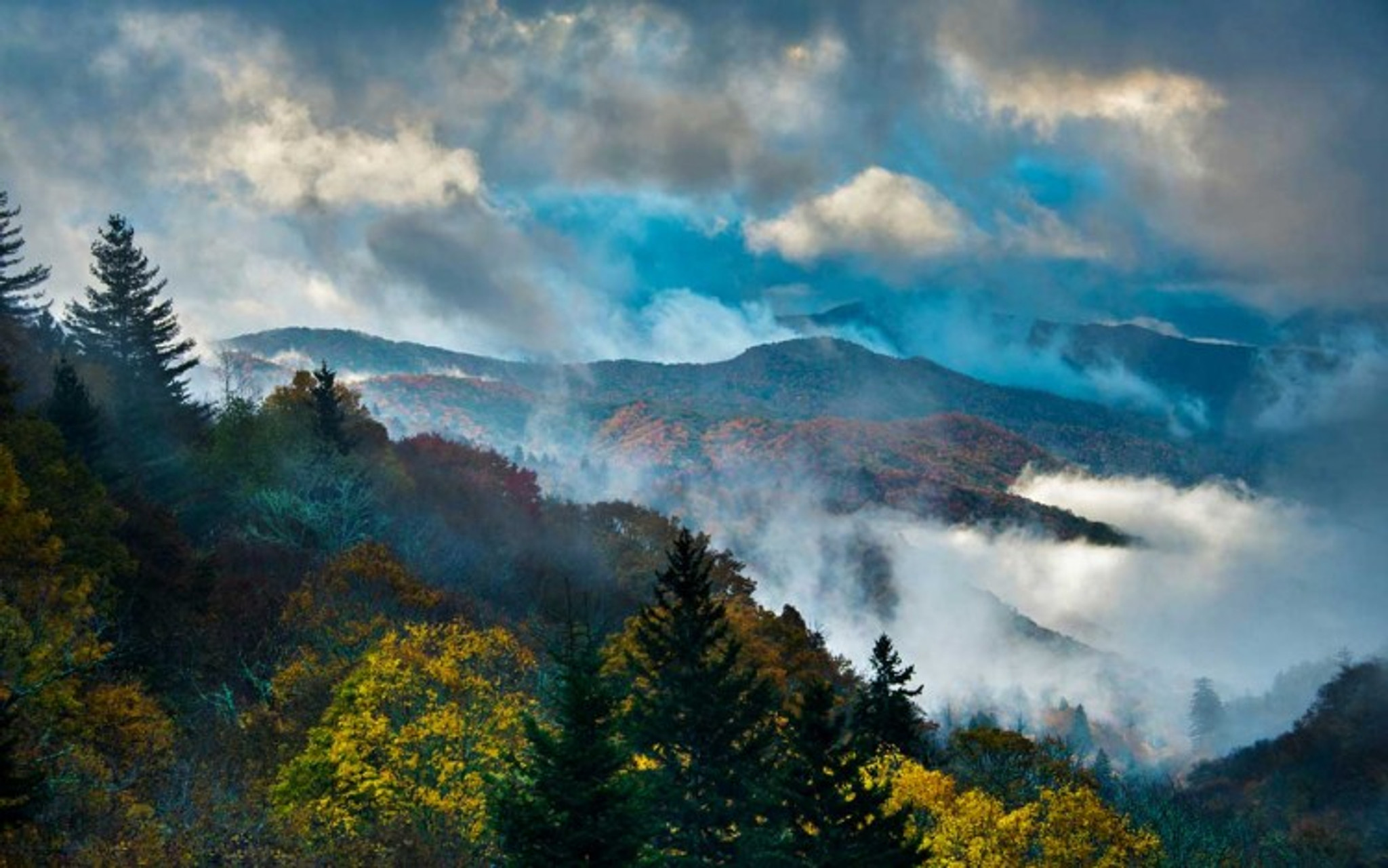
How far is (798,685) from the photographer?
2520 inches

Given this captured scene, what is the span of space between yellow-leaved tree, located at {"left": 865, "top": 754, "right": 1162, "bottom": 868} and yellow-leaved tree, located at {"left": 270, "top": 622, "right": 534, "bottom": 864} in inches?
545

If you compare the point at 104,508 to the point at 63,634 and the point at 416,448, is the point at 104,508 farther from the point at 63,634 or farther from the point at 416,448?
the point at 416,448

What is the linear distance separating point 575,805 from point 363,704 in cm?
1553

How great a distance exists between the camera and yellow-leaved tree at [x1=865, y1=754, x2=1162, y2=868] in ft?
130

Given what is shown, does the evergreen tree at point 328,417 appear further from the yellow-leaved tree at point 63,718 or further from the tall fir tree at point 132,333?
the yellow-leaved tree at point 63,718

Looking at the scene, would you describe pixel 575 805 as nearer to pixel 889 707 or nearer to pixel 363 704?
pixel 363 704

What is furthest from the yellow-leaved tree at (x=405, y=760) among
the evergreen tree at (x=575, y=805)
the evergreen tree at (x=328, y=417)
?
the evergreen tree at (x=328, y=417)

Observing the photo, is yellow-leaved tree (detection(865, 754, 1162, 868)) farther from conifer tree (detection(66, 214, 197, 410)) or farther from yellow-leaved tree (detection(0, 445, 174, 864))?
conifer tree (detection(66, 214, 197, 410))

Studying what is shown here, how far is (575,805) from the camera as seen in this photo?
23828mm

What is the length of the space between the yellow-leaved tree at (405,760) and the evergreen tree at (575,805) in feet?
16.9

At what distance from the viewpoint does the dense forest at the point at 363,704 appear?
85.7 ft

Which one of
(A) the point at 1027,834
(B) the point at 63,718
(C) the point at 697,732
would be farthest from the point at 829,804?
(B) the point at 63,718

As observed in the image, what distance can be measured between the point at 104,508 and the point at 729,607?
45.8m

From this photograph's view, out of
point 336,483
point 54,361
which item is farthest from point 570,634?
point 54,361
